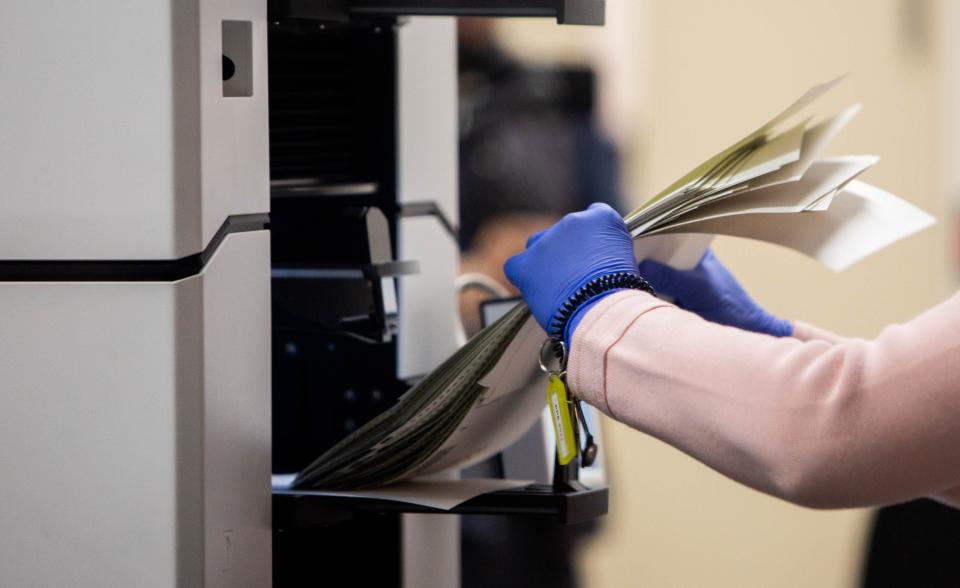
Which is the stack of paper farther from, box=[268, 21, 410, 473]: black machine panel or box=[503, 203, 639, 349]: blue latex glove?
box=[268, 21, 410, 473]: black machine panel

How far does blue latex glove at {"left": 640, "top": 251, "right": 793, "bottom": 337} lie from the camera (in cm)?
80

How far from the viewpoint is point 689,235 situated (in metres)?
0.69

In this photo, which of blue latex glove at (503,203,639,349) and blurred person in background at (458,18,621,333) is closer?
blue latex glove at (503,203,639,349)

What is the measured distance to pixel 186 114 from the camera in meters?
0.50

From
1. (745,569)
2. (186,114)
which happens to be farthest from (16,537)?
(745,569)

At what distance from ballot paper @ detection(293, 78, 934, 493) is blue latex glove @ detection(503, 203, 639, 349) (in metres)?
0.02

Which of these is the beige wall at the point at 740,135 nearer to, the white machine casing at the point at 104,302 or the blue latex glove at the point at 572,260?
the blue latex glove at the point at 572,260

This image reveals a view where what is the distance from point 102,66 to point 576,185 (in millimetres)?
2036

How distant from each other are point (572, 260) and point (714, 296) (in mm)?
256

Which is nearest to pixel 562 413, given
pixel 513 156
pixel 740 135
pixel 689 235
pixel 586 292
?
pixel 586 292

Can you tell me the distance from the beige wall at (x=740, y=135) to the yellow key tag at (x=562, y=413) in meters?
2.31

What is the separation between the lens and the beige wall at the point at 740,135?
116 inches

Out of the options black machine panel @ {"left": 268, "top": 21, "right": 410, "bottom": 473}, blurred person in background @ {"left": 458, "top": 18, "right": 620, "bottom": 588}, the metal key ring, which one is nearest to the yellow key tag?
the metal key ring

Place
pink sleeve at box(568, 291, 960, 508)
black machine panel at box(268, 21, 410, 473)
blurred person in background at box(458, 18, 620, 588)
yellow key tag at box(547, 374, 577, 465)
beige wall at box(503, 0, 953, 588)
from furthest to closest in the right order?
beige wall at box(503, 0, 953, 588)
blurred person in background at box(458, 18, 620, 588)
black machine panel at box(268, 21, 410, 473)
yellow key tag at box(547, 374, 577, 465)
pink sleeve at box(568, 291, 960, 508)
